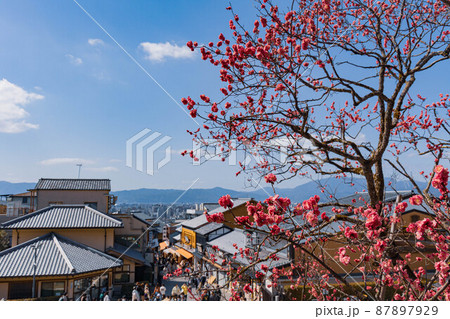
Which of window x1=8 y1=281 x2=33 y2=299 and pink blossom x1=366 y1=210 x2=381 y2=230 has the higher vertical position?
pink blossom x1=366 y1=210 x2=381 y2=230

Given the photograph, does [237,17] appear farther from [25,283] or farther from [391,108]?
[25,283]

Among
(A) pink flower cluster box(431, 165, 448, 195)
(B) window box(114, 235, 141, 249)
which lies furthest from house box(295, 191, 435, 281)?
(B) window box(114, 235, 141, 249)

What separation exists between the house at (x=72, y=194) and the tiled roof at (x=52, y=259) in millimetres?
7470

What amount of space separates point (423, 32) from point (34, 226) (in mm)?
16465

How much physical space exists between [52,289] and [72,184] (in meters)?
11.6

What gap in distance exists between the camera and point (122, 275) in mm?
16516

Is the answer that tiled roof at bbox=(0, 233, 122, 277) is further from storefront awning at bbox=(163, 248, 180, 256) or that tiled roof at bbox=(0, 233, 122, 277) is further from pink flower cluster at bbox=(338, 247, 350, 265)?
storefront awning at bbox=(163, 248, 180, 256)

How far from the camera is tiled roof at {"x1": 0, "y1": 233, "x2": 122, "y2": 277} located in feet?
39.1

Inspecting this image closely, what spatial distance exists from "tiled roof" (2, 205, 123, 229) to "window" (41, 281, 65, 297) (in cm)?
352

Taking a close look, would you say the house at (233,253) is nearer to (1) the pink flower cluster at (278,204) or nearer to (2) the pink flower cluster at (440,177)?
(1) the pink flower cluster at (278,204)

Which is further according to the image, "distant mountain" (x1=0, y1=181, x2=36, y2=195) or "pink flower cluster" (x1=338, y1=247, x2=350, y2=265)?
"distant mountain" (x1=0, y1=181, x2=36, y2=195)

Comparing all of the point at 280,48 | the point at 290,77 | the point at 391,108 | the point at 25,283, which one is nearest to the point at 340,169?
the point at 391,108
